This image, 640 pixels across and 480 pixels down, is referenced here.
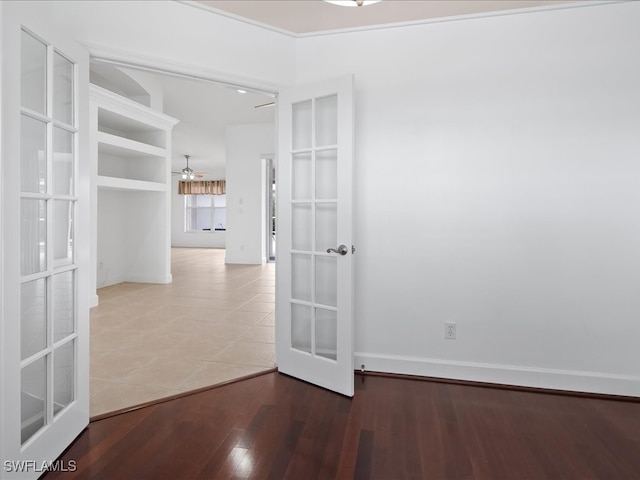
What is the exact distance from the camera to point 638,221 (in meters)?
2.50

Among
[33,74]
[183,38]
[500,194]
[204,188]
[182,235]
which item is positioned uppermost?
[204,188]

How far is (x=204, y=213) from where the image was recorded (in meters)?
14.0

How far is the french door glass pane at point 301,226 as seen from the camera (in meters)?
2.80

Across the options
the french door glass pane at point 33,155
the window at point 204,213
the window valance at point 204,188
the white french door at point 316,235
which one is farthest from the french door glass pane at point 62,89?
the window at point 204,213

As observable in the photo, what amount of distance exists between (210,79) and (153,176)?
3.93 m

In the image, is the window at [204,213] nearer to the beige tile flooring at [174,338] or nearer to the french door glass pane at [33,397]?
the beige tile flooring at [174,338]

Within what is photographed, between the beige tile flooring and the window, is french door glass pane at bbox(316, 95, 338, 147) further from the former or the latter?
the window

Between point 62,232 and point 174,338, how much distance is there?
199cm

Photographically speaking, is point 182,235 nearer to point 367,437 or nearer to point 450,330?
point 450,330

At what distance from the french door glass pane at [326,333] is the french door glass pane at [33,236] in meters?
1.58

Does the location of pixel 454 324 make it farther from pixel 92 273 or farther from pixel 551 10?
pixel 92 273

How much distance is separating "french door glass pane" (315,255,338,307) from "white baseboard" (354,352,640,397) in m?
0.53

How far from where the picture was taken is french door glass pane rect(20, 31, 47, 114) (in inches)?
64.9

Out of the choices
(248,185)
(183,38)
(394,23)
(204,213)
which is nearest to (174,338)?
(183,38)
